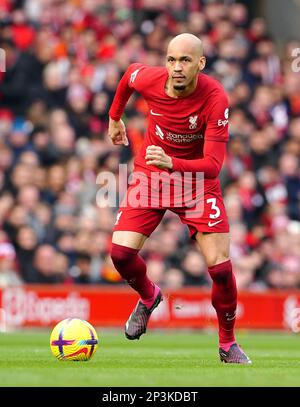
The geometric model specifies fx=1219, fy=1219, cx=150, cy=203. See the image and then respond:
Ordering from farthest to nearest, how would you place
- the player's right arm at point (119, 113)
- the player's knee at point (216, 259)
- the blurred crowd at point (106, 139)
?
the blurred crowd at point (106, 139), the player's right arm at point (119, 113), the player's knee at point (216, 259)

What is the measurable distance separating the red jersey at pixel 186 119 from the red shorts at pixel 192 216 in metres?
0.22

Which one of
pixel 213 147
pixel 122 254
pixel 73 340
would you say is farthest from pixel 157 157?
pixel 73 340

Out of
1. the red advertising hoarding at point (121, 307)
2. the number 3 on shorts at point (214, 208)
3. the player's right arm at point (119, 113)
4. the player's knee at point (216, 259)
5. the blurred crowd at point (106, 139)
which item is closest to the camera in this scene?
the player's knee at point (216, 259)

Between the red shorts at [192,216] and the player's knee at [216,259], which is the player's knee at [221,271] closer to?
the player's knee at [216,259]

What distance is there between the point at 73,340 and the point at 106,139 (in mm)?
9935

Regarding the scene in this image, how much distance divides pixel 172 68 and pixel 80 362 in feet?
8.43

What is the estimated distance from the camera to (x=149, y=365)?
10.2 m

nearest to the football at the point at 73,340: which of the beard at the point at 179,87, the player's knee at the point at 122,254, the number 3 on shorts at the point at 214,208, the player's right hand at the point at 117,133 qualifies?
the player's knee at the point at 122,254

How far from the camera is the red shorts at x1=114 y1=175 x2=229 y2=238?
10.3 metres

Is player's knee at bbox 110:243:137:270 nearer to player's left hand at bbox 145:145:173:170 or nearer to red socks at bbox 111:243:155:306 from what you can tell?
red socks at bbox 111:243:155:306

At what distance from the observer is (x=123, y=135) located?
1112cm

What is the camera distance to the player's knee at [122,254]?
1054 centimetres

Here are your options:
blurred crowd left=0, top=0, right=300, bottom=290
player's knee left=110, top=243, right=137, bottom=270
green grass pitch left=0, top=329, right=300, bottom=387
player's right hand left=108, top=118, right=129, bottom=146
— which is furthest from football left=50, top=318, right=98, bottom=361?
blurred crowd left=0, top=0, right=300, bottom=290

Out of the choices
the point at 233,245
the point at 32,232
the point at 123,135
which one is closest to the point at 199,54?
the point at 123,135
